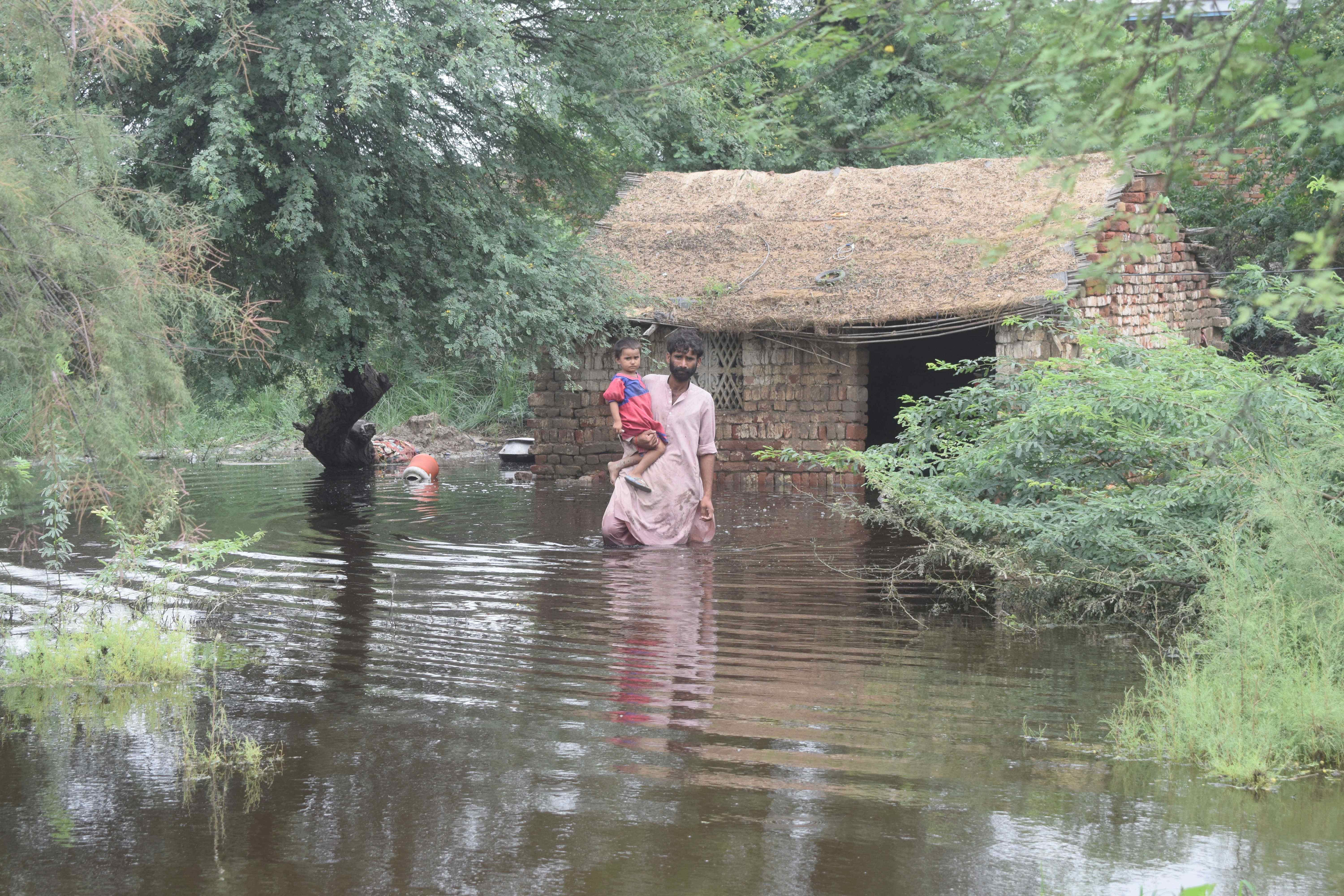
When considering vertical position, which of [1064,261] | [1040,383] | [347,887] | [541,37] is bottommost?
[347,887]

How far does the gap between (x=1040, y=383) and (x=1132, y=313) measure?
328 inches

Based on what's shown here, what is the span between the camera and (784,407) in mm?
16281

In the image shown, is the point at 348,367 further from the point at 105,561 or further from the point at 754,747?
the point at 754,747

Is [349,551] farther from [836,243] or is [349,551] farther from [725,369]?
[836,243]

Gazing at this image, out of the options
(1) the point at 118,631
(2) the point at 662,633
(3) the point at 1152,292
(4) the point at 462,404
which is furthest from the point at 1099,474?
(4) the point at 462,404

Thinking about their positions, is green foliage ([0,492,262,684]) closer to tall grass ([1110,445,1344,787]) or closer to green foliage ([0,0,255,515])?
green foliage ([0,0,255,515])

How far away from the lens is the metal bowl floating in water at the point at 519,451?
837 inches

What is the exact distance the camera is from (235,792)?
4.40 metres

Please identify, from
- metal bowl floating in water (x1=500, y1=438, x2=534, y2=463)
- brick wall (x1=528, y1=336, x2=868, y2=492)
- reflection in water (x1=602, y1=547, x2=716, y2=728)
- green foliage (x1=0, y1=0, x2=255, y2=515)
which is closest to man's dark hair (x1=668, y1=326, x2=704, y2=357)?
reflection in water (x1=602, y1=547, x2=716, y2=728)

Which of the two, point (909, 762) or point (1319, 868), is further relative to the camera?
point (909, 762)

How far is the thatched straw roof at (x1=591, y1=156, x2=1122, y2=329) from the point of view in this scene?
49.3ft

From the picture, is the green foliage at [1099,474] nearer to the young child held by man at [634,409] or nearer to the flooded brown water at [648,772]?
the flooded brown water at [648,772]

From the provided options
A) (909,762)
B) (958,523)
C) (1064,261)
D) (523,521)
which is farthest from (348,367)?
(909,762)

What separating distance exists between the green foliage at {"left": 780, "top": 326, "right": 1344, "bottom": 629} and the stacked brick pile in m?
5.12
